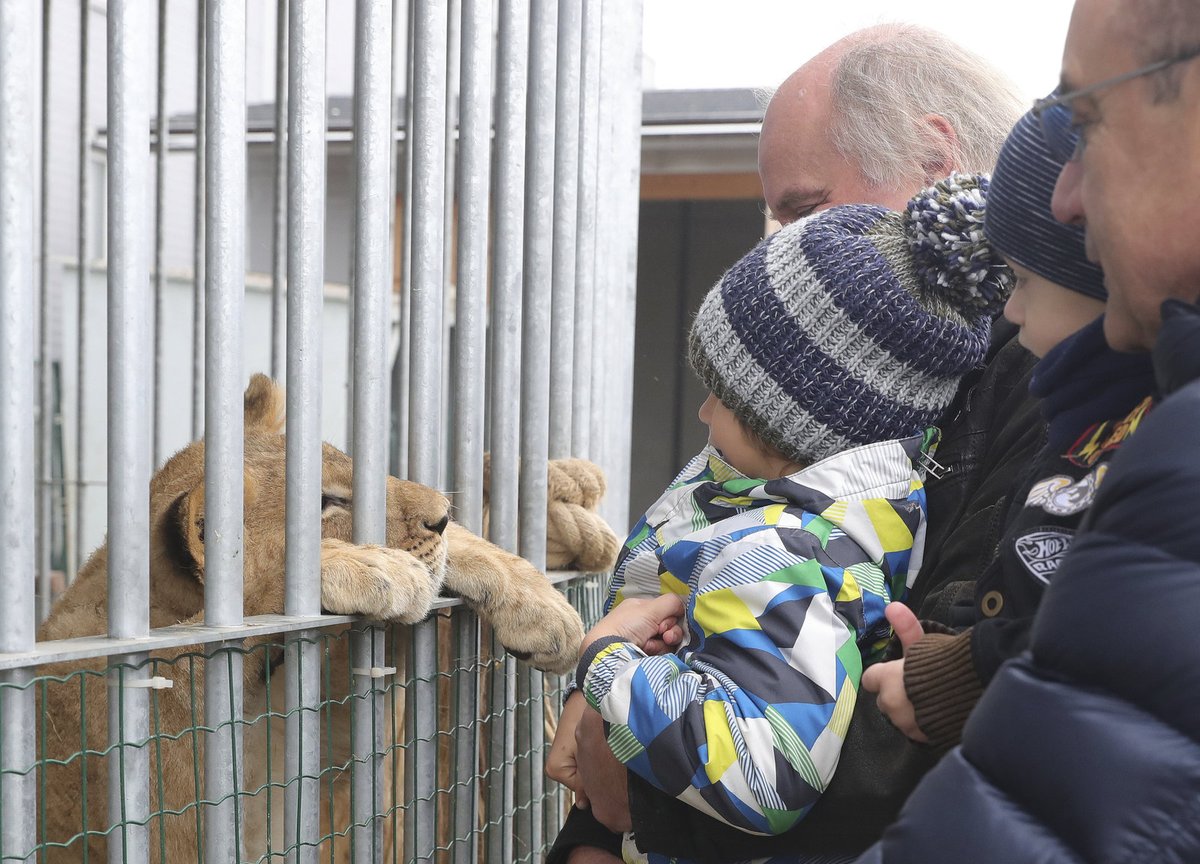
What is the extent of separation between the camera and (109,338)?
5.78 feet

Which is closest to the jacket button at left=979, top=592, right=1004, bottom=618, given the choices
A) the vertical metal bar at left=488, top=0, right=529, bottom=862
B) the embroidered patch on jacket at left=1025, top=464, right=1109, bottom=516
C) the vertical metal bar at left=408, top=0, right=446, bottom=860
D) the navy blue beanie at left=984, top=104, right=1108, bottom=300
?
the embroidered patch on jacket at left=1025, top=464, right=1109, bottom=516

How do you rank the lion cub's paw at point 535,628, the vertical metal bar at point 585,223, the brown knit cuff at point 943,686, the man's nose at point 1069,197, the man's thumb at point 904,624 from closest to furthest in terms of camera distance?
the man's nose at point 1069,197
the brown knit cuff at point 943,686
the man's thumb at point 904,624
the lion cub's paw at point 535,628
the vertical metal bar at point 585,223

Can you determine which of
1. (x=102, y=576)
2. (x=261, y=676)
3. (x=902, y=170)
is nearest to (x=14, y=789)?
(x=261, y=676)

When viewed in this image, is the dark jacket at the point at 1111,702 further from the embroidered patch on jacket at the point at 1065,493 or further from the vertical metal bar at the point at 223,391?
the vertical metal bar at the point at 223,391

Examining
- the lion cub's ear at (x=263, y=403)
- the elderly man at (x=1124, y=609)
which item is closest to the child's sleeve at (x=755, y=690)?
the elderly man at (x=1124, y=609)

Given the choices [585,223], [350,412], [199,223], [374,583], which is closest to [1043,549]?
[374,583]

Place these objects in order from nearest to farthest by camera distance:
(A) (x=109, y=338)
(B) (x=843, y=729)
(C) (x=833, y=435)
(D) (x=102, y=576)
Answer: (B) (x=843, y=729)
(A) (x=109, y=338)
(C) (x=833, y=435)
(D) (x=102, y=576)

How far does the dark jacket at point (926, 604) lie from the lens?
5.25 ft

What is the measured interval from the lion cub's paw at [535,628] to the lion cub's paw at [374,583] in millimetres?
242

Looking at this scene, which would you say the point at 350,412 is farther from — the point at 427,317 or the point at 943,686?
the point at 943,686

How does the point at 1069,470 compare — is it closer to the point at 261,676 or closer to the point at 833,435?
the point at 833,435

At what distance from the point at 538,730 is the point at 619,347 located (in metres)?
1.17

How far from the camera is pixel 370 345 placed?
2.27 m

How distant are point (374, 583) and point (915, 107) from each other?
1445 millimetres
